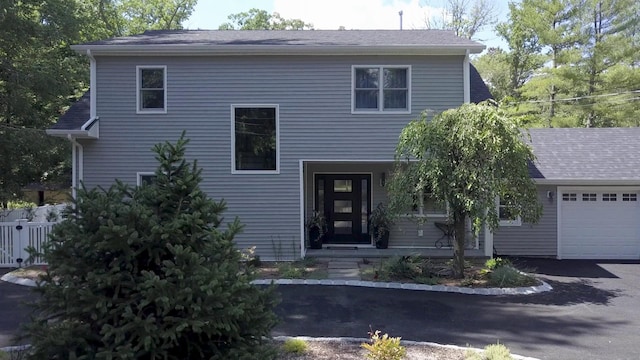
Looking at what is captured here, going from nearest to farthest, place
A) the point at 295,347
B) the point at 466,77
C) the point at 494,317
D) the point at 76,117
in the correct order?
the point at 295,347 < the point at 494,317 < the point at 466,77 < the point at 76,117

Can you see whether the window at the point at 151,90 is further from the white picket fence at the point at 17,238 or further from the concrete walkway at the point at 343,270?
the concrete walkway at the point at 343,270

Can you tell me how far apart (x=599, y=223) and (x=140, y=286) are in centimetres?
1442

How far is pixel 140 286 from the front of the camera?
357 cm

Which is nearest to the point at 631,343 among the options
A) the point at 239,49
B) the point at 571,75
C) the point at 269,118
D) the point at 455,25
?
the point at 269,118

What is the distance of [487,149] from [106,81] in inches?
393

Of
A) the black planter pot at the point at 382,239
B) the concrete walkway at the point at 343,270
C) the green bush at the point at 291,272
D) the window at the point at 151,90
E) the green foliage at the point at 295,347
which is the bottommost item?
the concrete walkway at the point at 343,270

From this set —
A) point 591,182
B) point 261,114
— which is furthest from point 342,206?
point 591,182

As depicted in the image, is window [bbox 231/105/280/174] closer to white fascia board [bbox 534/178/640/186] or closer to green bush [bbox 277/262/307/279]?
green bush [bbox 277/262/307/279]

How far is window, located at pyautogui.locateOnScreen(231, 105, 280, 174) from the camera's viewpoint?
527 inches

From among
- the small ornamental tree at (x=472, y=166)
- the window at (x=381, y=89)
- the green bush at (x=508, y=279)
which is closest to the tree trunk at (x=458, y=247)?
the small ornamental tree at (x=472, y=166)

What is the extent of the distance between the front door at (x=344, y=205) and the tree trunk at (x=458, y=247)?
13.0 feet

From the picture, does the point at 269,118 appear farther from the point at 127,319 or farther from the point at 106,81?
the point at 127,319

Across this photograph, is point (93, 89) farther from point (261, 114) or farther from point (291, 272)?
point (291, 272)

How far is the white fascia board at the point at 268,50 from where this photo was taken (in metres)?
12.9
